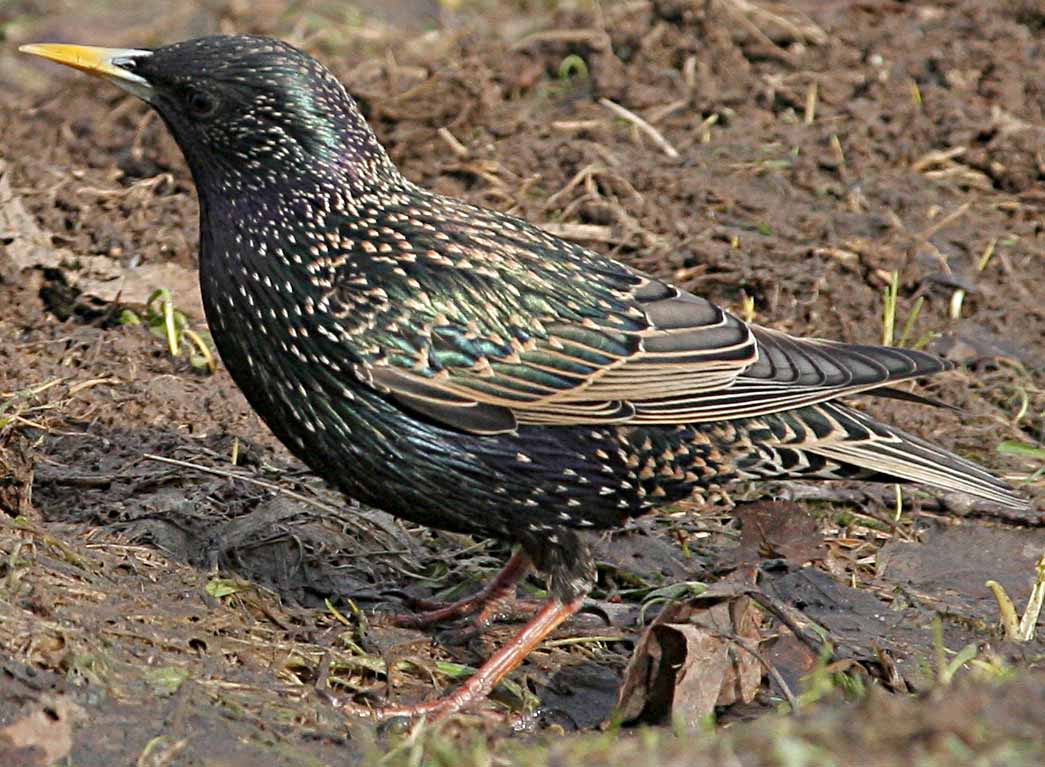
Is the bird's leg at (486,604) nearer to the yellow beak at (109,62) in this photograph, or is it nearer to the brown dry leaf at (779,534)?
the brown dry leaf at (779,534)

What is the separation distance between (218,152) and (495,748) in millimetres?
1942

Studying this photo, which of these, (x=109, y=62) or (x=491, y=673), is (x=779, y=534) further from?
(x=109, y=62)

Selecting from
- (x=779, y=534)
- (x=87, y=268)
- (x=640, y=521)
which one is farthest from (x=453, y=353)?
(x=87, y=268)

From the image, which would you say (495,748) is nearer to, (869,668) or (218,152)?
(869,668)

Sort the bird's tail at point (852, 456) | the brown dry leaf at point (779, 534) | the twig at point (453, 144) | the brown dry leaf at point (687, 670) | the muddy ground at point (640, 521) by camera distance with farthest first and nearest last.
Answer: the twig at point (453, 144) < the brown dry leaf at point (779, 534) < the bird's tail at point (852, 456) < the brown dry leaf at point (687, 670) < the muddy ground at point (640, 521)

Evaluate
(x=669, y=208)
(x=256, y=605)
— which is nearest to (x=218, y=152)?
(x=256, y=605)

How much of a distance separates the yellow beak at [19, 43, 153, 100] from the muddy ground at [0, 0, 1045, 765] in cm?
115

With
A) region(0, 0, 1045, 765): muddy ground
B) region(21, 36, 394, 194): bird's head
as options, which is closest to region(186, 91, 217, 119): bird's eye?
region(21, 36, 394, 194): bird's head

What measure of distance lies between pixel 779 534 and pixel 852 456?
47 centimetres

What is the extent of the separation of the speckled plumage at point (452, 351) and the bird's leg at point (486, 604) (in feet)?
0.97

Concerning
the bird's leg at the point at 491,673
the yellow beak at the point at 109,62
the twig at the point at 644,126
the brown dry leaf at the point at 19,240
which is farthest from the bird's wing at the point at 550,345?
the twig at the point at 644,126

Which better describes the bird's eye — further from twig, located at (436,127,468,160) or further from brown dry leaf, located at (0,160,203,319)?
twig, located at (436,127,468,160)

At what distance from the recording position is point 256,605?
4969 mm

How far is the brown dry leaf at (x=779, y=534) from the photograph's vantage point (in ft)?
18.0
